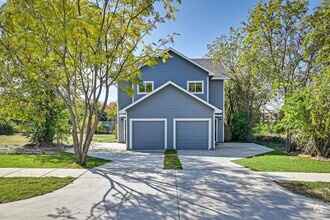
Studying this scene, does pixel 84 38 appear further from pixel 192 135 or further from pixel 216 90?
pixel 216 90

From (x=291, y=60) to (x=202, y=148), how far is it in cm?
780

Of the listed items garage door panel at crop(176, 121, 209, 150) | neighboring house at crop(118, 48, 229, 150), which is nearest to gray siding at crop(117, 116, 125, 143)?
neighboring house at crop(118, 48, 229, 150)

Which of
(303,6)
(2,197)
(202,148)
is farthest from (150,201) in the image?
(303,6)

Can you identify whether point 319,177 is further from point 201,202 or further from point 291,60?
point 291,60

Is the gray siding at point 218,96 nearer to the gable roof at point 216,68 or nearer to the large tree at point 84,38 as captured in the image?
the gable roof at point 216,68

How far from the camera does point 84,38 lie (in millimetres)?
7359

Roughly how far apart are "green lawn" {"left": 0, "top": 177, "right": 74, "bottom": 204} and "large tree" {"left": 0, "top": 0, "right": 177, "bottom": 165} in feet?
7.56

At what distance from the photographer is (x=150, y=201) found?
16.3 feet

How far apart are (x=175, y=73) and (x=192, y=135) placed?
5.69m

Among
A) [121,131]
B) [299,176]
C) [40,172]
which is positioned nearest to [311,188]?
[299,176]

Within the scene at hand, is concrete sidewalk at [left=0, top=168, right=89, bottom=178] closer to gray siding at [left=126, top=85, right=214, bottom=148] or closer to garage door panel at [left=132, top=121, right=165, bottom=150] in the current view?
garage door panel at [left=132, top=121, right=165, bottom=150]

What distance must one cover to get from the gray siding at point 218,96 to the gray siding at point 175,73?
143 cm

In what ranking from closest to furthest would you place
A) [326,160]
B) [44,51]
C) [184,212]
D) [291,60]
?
[184,212]
[44,51]
[326,160]
[291,60]

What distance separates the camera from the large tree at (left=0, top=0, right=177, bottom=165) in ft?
22.7
